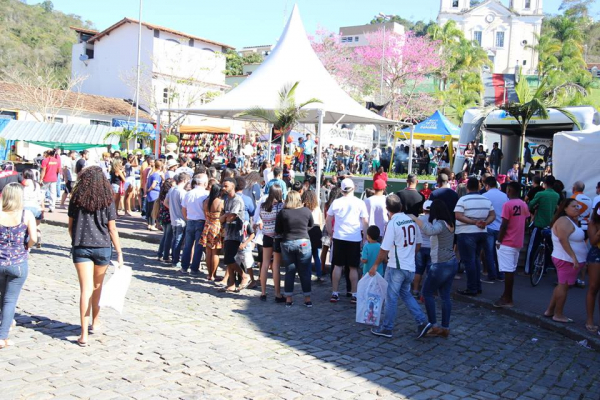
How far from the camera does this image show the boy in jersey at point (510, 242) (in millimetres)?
8352

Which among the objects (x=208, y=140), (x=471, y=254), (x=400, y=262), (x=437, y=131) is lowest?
(x=471, y=254)

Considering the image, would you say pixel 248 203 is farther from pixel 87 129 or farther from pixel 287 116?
pixel 87 129

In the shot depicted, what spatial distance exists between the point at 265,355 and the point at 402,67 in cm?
3731

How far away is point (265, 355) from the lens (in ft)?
19.9

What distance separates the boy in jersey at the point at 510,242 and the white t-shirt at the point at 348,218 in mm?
2037

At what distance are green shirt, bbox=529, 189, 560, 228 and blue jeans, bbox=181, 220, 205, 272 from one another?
5.86m

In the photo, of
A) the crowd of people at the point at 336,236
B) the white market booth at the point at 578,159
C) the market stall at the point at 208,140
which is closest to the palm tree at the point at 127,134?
the market stall at the point at 208,140

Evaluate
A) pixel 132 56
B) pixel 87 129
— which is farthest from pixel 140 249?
pixel 132 56

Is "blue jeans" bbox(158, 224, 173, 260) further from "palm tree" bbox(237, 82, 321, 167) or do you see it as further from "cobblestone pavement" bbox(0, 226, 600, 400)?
"palm tree" bbox(237, 82, 321, 167)

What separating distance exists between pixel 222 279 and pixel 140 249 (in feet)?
11.8

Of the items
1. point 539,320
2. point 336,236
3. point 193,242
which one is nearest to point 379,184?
point 336,236

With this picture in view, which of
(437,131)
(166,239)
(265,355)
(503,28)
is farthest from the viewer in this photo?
(503,28)

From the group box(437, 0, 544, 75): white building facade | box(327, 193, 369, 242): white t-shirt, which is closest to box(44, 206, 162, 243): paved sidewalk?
box(327, 193, 369, 242): white t-shirt

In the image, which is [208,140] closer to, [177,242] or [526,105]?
[526,105]
